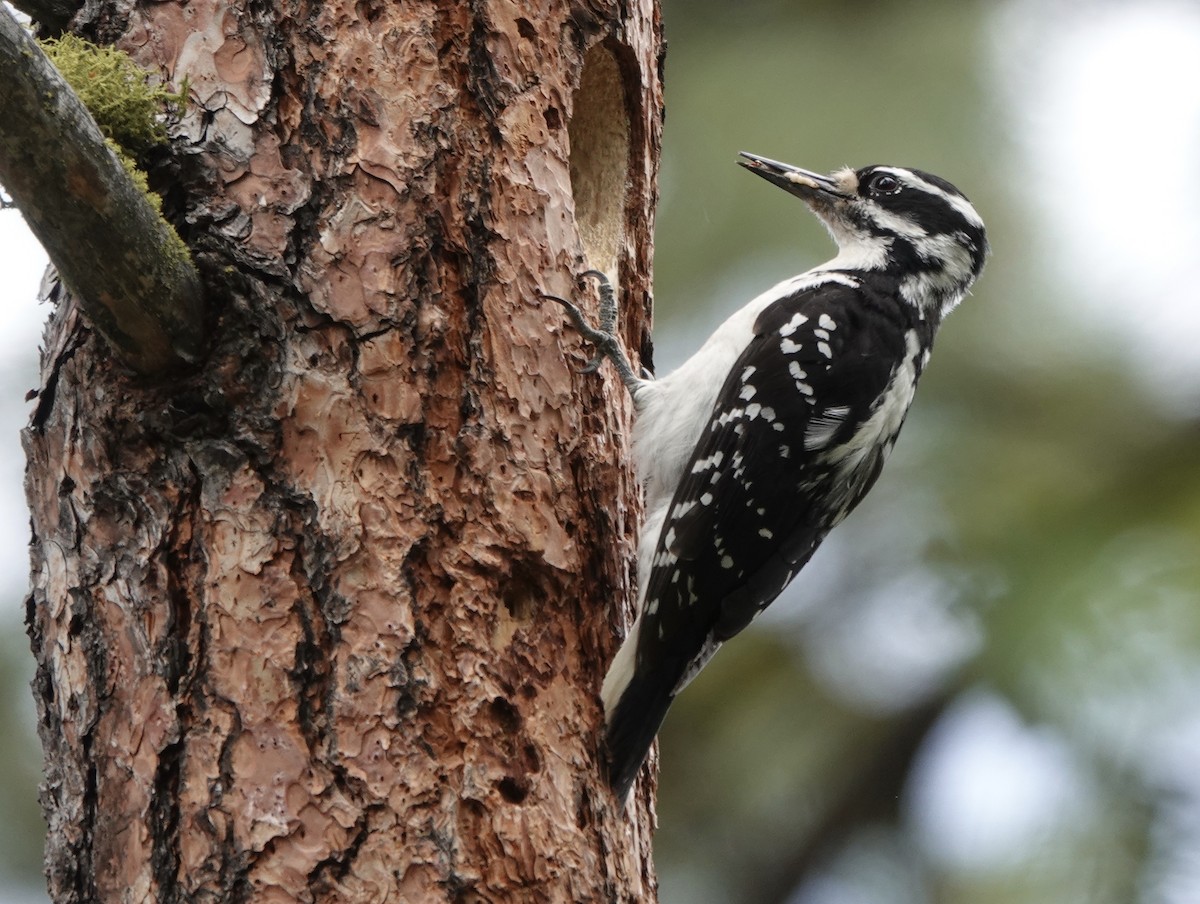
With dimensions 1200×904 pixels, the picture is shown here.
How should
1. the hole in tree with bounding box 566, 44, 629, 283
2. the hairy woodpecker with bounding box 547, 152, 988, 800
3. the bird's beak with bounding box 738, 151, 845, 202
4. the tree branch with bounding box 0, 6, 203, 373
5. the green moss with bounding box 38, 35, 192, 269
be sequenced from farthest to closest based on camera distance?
the bird's beak with bounding box 738, 151, 845, 202 < the hole in tree with bounding box 566, 44, 629, 283 < the hairy woodpecker with bounding box 547, 152, 988, 800 < the green moss with bounding box 38, 35, 192, 269 < the tree branch with bounding box 0, 6, 203, 373

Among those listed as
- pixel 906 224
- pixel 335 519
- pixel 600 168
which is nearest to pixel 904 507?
pixel 906 224

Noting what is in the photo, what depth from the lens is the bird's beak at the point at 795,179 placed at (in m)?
3.49

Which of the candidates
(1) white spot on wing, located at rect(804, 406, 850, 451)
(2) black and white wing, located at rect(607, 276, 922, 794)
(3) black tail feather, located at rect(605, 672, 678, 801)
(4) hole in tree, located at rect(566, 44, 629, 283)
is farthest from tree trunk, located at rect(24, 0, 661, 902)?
(1) white spot on wing, located at rect(804, 406, 850, 451)

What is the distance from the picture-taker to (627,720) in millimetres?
2229

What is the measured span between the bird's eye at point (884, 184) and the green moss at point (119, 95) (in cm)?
206

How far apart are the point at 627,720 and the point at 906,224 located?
1.92 metres

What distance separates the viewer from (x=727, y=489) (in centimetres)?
289

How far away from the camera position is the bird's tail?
2.22 m

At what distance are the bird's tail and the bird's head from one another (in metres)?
1.62

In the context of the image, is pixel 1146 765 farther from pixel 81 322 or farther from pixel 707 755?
pixel 81 322

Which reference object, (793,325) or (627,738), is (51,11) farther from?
(793,325)

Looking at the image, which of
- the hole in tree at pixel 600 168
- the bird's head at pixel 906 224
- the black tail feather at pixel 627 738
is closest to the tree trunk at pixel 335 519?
the black tail feather at pixel 627 738

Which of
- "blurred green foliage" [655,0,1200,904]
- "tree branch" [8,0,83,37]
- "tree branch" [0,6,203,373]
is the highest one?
"tree branch" [8,0,83,37]

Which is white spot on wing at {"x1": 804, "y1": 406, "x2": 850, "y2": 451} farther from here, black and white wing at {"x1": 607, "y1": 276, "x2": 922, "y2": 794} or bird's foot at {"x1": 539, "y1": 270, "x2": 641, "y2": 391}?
bird's foot at {"x1": 539, "y1": 270, "x2": 641, "y2": 391}
